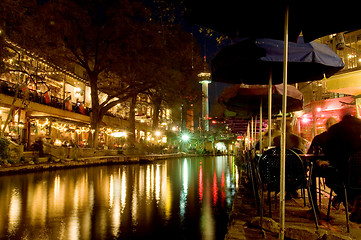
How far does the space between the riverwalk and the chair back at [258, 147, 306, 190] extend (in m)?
0.54

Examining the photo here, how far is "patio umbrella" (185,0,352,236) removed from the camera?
3.97 meters

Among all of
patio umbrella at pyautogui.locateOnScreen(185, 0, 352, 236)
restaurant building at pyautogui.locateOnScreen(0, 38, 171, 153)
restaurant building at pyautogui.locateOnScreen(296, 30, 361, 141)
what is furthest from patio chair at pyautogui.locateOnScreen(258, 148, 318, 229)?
restaurant building at pyautogui.locateOnScreen(0, 38, 171, 153)

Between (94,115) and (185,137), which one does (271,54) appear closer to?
(94,115)

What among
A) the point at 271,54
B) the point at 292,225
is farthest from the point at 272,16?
the point at 292,225

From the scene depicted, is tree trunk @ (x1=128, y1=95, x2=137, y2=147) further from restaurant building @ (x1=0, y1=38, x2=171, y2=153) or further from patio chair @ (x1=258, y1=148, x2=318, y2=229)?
patio chair @ (x1=258, y1=148, x2=318, y2=229)

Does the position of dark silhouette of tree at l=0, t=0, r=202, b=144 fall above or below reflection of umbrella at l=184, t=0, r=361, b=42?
above

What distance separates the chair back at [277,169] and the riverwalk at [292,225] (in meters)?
0.54

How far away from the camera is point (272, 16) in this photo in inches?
179

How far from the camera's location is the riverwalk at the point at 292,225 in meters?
3.56

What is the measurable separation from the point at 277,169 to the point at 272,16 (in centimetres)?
227

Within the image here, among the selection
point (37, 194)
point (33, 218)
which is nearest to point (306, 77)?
point (33, 218)

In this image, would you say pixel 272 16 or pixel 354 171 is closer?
pixel 354 171

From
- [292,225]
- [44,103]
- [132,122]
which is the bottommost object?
[292,225]

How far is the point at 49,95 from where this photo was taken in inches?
1141
